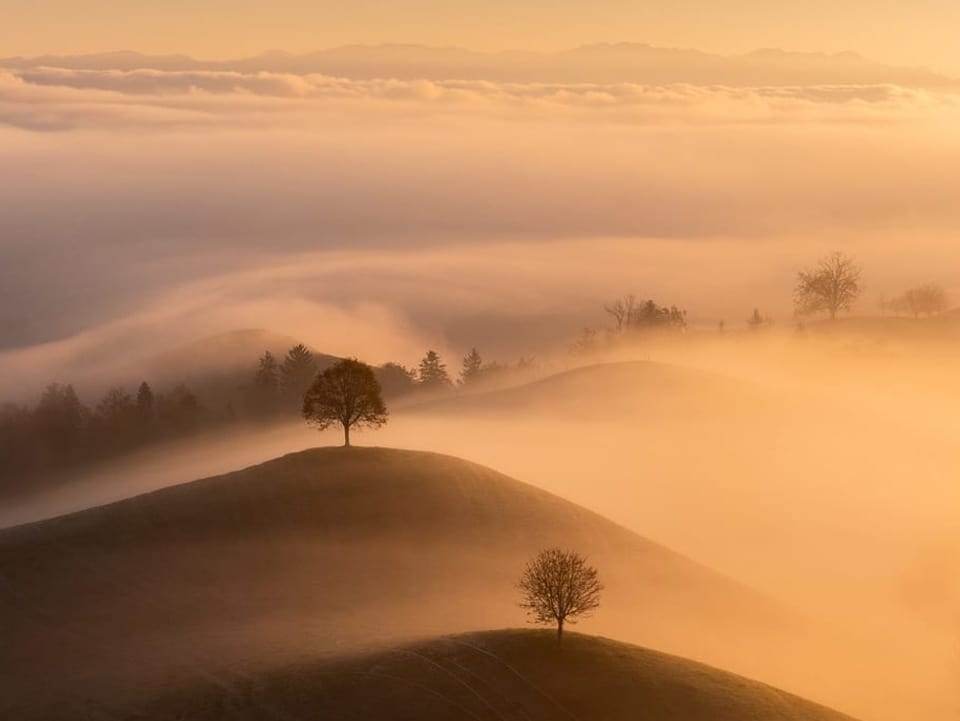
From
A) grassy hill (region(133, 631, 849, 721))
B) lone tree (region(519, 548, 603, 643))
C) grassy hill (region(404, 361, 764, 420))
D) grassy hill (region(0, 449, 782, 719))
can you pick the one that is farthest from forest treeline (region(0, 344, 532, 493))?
lone tree (region(519, 548, 603, 643))

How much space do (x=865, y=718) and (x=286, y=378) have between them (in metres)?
116

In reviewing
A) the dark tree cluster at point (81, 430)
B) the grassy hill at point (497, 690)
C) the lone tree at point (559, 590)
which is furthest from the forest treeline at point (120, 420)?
the lone tree at point (559, 590)

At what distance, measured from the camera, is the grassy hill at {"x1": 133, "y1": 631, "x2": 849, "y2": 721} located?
5578 centimetres

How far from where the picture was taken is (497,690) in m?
57.0

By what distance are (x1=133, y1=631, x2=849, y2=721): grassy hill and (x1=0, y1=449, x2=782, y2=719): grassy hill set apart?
4171 millimetres

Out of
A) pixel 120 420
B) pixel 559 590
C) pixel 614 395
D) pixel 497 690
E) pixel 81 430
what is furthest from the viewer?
pixel 614 395

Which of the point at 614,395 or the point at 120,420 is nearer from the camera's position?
the point at 120,420

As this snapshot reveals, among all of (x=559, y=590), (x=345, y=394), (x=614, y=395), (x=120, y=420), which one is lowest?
(x=559, y=590)

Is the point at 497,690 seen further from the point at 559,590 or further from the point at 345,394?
the point at 345,394

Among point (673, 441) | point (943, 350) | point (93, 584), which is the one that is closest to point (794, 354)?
point (943, 350)

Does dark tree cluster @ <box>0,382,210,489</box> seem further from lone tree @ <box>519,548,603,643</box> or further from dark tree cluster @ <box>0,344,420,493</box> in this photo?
lone tree @ <box>519,548,603,643</box>

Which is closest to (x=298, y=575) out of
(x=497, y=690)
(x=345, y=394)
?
(x=345, y=394)

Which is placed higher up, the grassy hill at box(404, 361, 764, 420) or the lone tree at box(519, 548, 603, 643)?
the grassy hill at box(404, 361, 764, 420)

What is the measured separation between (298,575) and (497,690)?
26.7m
